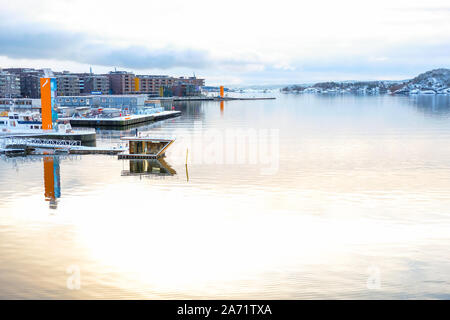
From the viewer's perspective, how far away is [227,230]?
15.0 m

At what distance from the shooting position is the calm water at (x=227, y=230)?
435 inches

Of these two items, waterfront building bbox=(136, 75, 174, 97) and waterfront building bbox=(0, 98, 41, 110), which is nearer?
waterfront building bbox=(0, 98, 41, 110)

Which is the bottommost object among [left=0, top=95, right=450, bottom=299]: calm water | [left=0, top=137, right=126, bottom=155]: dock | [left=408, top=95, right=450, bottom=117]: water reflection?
[left=0, top=95, right=450, bottom=299]: calm water

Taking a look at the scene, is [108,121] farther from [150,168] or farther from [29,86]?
[29,86]

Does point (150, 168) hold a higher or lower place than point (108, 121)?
lower

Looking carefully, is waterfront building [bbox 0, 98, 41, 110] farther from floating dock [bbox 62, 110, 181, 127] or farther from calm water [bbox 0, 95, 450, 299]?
calm water [bbox 0, 95, 450, 299]

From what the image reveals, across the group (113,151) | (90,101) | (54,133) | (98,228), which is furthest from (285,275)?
(90,101)

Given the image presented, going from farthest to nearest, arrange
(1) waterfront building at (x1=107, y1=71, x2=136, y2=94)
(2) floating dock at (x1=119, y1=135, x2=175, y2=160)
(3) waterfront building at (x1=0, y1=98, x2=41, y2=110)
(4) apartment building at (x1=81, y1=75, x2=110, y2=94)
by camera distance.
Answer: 1. (1) waterfront building at (x1=107, y1=71, x2=136, y2=94)
2. (4) apartment building at (x1=81, y1=75, x2=110, y2=94)
3. (3) waterfront building at (x1=0, y1=98, x2=41, y2=110)
4. (2) floating dock at (x1=119, y1=135, x2=175, y2=160)

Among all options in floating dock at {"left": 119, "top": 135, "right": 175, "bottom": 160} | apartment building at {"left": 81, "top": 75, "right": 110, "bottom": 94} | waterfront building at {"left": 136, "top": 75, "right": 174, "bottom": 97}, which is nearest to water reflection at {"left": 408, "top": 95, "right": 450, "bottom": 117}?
floating dock at {"left": 119, "top": 135, "right": 175, "bottom": 160}

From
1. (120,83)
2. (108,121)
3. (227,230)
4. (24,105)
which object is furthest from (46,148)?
(120,83)

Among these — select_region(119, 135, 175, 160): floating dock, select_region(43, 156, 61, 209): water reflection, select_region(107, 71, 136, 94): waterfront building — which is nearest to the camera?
select_region(43, 156, 61, 209): water reflection

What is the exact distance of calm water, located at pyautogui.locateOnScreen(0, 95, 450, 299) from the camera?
11055mm

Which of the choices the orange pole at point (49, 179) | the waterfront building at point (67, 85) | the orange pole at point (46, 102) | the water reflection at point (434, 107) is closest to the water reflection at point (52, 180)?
the orange pole at point (49, 179)

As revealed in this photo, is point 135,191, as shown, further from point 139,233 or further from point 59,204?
point 139,233
